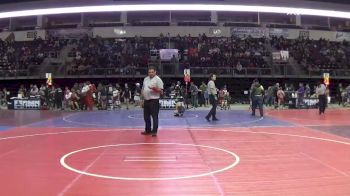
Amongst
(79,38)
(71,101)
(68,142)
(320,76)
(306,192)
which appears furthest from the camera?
(79,38)

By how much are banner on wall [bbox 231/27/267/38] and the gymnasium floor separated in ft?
92.6

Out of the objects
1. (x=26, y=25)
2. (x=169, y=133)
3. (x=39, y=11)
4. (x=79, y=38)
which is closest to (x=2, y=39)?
(x=26, y=25)

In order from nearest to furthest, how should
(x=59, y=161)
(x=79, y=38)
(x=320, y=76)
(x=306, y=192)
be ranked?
1. (x=306, y=192)
2. (x=59, y=161)
3. (x=320, y=76)
4. (x=79, y=38)

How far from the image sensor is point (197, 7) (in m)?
21.7

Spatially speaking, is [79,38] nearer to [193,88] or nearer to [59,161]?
[193,88]

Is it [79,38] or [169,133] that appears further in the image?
[79,38]

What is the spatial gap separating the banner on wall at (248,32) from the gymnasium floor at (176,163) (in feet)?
92.6

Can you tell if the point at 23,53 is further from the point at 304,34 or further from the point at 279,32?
the point at 304,34

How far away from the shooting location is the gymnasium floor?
6.08 meters

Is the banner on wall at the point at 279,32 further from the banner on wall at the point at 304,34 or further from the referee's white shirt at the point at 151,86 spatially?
the referee's white shirt at the point at 151,86

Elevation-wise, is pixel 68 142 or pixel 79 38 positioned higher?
pixel 79 38

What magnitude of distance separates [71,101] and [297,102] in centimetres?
1381

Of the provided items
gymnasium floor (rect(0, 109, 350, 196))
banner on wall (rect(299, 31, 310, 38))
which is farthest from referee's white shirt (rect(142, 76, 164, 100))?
banner on wall (rect(299, 31, 310, 38))

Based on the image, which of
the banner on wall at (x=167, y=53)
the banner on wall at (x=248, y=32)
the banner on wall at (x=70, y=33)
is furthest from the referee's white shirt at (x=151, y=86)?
the banner on wall at (x=70, y=33)
